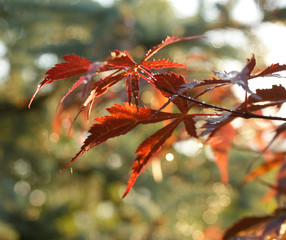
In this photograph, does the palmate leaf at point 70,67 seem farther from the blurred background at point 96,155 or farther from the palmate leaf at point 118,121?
the blurred background at point 96,155

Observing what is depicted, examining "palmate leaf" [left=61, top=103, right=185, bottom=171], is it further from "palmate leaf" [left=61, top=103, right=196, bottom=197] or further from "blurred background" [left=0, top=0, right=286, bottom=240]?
"blurred background" [left=0, top=0, right=286, bottom=240]

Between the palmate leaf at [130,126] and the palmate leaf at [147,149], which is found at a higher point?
the palmate leaf at [130,126]

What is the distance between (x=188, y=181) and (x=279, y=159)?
2.77m

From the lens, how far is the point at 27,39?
126 inches

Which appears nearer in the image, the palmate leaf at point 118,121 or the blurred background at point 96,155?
the palmate leaf at point 118,121

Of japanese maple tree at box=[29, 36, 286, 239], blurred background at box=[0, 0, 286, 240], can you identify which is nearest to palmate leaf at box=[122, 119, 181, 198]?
japanese maple tree at box=[29, 36, 286, 239]

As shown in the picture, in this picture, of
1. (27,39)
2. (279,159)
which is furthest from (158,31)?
(279,159)

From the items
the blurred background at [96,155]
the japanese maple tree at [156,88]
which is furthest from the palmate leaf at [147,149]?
the blurred background at [96,155]

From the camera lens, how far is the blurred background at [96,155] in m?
2.33

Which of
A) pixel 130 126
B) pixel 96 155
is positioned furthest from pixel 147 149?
pixel 96 155

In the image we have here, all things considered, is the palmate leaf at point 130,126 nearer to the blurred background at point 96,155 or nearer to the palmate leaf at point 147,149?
the palmate leaf at point 147,149

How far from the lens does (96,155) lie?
3.32m

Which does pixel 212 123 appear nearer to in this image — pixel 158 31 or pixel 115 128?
pixel 115 128

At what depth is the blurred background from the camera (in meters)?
2.33
